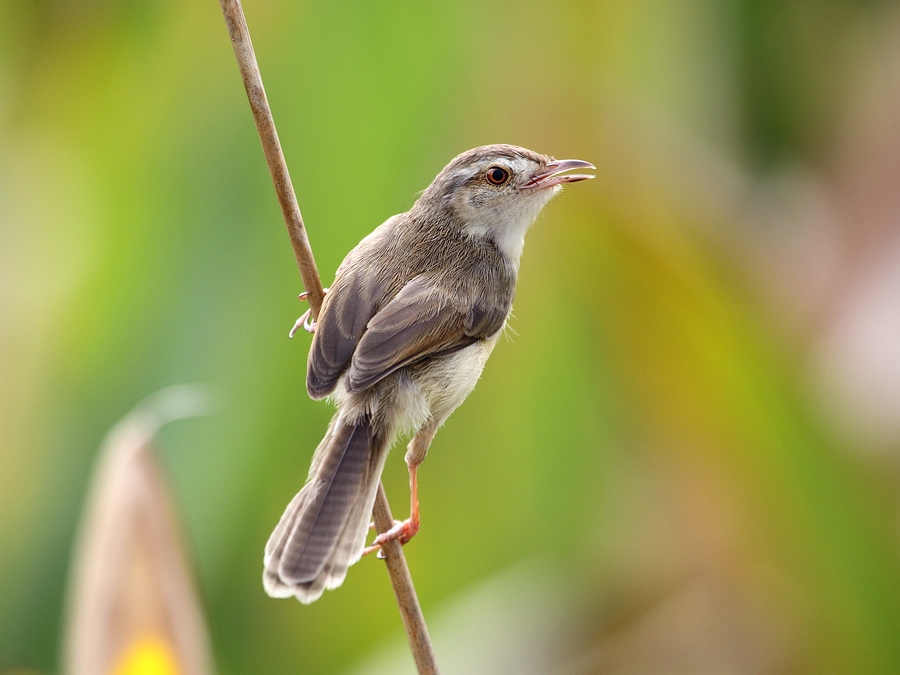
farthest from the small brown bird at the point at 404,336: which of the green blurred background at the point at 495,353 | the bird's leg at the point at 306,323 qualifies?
the green blurred background at the point at 495,353

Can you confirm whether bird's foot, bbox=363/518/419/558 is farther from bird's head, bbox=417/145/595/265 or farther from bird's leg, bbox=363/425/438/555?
bird's head, bbox=417/145/595/265

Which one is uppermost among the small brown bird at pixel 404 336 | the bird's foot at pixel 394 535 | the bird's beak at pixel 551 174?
the bird's beak at pixel 551 174

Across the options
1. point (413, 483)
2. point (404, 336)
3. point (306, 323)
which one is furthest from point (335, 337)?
point (413, 483)

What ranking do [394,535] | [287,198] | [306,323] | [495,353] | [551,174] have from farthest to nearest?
[495,353] → [551,174] → [306,323] → [394,535] → [287,198]

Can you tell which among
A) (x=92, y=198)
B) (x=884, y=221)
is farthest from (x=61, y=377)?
(x=884, y=221)

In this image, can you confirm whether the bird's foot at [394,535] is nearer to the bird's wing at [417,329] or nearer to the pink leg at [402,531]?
the pink leg at [402,531]

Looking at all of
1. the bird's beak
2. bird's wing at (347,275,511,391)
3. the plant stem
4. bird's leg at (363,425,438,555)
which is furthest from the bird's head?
the plant stem

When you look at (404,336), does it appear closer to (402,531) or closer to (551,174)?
(402,531)
